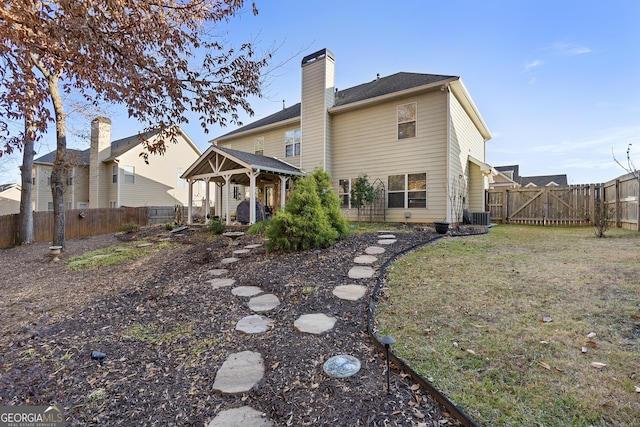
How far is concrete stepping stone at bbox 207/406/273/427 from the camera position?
178cm

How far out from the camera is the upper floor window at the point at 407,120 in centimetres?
1002

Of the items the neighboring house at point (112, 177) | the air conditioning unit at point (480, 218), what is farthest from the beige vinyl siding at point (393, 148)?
the neighboring house at point (112, 177)

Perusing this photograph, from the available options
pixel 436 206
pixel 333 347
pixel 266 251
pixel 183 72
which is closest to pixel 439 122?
pixel 436 206

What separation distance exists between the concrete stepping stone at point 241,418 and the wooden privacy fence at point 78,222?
13.6 m

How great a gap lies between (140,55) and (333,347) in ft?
12.6

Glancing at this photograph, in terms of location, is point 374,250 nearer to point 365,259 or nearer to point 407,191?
point 365,259

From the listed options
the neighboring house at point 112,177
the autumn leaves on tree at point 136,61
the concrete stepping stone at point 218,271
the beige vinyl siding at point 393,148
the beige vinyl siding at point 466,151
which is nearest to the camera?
the autumn leaves on tree at point 136,61

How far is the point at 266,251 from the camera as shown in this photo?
612 centimetres

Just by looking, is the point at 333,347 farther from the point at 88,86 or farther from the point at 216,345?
the point at 88,86

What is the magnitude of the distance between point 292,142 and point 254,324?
1099 cm

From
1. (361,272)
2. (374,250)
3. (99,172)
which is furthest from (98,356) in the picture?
(99,172)

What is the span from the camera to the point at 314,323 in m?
2.98

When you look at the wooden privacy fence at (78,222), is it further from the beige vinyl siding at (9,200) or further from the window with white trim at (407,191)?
the beige vinyl siding at (9,200)

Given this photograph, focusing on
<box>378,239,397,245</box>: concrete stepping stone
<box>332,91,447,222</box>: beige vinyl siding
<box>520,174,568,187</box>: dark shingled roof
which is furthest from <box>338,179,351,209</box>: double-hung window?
<box>520,174,568,187</box>: dark shingled roof
